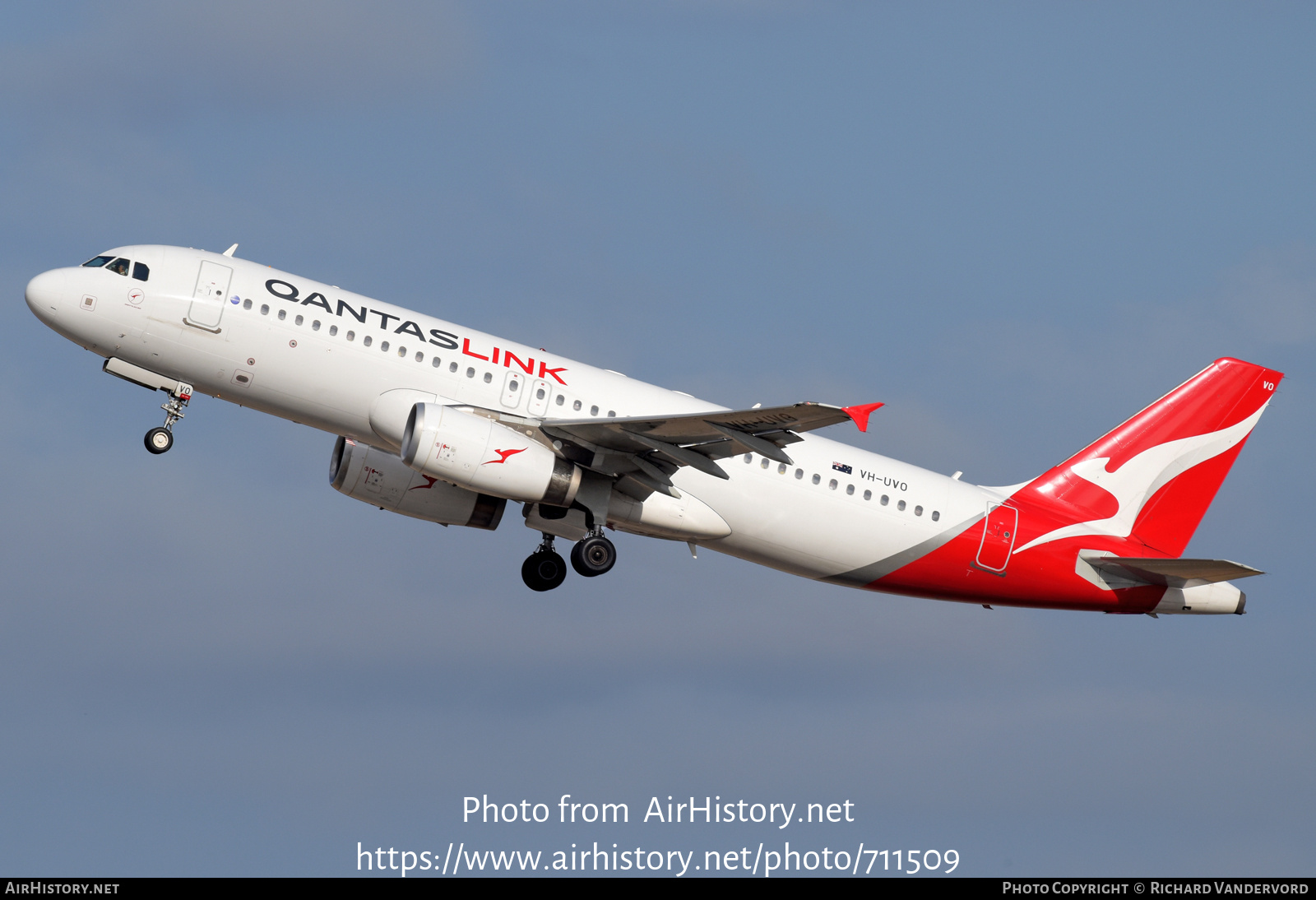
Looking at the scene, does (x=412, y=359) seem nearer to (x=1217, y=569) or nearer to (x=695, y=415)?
(x=695, y=415)

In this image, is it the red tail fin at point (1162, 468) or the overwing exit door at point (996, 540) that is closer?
the overwing exit door at point (996, 540)

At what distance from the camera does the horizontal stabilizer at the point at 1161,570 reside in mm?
38375

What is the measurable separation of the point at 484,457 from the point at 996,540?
13.8 m

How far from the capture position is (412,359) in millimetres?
35469

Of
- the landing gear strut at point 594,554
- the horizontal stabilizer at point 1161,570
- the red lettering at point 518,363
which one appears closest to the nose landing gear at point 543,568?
the landing gear strut at point 594,554

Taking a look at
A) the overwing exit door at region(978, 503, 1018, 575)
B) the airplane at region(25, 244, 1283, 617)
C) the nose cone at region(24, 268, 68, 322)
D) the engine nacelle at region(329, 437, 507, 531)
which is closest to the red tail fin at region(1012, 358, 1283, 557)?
the airplane at region(25, 244, 1283, 617)

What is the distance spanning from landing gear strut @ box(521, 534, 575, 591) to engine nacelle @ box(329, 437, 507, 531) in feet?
5.41

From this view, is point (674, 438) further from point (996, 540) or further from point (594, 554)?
point (996, 540)

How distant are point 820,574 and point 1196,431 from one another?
39.7 feet

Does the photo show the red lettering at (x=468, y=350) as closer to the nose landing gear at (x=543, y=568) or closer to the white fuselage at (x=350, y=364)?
the white fuselage at (x=350, y=364)

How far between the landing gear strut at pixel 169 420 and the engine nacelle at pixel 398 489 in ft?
17.6

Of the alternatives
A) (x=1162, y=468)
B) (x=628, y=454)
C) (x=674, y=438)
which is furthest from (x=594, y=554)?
(x=1162, y=468)

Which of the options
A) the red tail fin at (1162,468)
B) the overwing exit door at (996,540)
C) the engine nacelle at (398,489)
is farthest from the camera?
the red tail fin at (1162,468)

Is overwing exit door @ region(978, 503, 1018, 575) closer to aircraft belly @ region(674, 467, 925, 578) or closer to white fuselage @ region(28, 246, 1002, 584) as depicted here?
aircraft belly @ region(674, 467, 925, 578)
